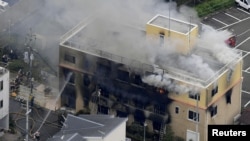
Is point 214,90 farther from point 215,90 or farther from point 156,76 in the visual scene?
point 156,76

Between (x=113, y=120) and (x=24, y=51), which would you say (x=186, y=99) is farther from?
(x=24, y=51)

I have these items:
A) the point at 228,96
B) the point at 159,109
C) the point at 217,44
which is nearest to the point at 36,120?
the point at 159,109

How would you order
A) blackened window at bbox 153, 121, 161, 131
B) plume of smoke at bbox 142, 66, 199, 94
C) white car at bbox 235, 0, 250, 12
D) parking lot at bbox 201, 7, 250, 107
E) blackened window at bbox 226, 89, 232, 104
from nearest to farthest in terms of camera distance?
plume of smoke at bbox 142, 66, 199, 94 < blackened window at bbox 153, 121, 161, 131 < blackened window at bbox 226, 89, 232, 104 < parking lot at bbox 201, 7, 250, 107 < white car at bbox 235, 0, 250, 12

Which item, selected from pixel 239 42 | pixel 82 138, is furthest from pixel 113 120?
pixel 239 42

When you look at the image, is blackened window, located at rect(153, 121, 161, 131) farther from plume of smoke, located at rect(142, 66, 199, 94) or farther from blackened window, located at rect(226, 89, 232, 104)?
blackened window, located at rect(226, 89, 232, 104)

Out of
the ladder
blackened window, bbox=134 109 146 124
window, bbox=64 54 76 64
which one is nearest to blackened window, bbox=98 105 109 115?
blackened window, bbox=134 109 146 124
